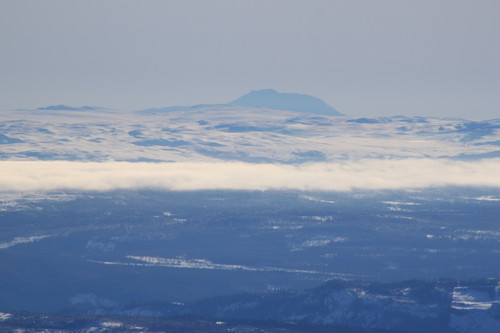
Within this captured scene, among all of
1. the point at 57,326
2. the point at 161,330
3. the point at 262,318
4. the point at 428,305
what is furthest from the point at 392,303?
the point at 57,326

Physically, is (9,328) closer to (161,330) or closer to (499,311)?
(161,330)

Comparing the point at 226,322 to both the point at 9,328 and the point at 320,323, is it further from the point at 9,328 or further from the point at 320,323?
the point at 9,328

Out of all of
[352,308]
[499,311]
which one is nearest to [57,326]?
[352,308]

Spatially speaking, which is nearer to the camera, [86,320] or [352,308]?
[86,320]

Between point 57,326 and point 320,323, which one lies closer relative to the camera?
point 57,326

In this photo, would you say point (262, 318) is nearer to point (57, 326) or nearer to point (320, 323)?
point (320, 323)

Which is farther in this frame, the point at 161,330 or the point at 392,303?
the point at 392,303

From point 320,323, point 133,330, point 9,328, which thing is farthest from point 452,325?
point 9,328
